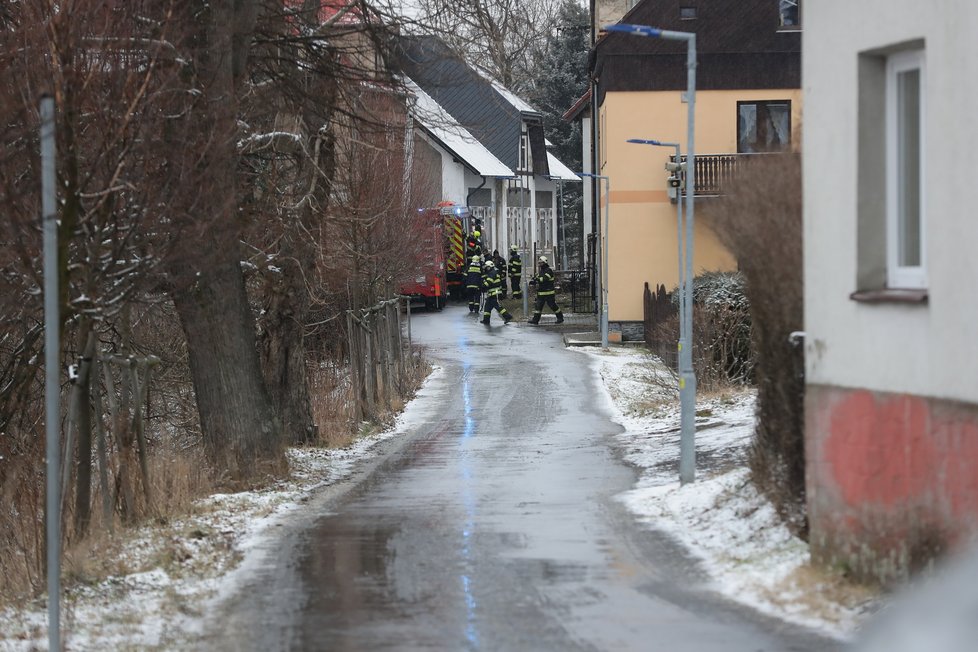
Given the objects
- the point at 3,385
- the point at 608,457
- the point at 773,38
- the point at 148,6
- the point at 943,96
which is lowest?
the point at 608,457

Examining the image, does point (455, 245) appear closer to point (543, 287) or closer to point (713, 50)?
point (543, 287)

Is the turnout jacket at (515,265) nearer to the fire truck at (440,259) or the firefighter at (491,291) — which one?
the fire truck at (440,259)

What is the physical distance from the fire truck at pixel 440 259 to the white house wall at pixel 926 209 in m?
22.2

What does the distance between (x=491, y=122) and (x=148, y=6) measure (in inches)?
1884

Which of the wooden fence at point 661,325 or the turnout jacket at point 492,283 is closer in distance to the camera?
the wooden fence at point 661,325

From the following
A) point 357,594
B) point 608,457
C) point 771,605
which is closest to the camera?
point 771,605

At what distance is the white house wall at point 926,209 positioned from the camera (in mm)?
7242

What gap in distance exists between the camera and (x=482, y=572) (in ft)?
31.1

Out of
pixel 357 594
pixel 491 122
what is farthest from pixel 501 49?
pixel 491 122

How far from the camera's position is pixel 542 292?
129 feet

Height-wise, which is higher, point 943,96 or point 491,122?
point 491,122

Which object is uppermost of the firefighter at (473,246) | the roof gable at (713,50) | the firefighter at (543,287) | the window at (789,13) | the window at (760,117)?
the window at (789,13)

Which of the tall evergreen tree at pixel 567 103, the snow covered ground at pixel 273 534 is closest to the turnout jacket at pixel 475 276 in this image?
the snow covered ground at pixel 273 534

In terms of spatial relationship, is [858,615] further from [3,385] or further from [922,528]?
[3,385]
